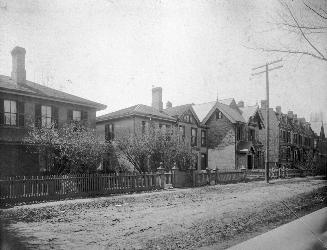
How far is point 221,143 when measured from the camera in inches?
1484

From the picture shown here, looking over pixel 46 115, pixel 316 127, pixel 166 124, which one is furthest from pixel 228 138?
pixel 316 127

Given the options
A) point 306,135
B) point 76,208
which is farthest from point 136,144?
point 306,135

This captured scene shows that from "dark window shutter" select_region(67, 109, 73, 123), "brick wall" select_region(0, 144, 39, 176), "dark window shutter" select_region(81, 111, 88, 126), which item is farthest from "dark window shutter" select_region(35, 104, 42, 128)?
"dark window shutter" select_region(81, 111, 88, 126)

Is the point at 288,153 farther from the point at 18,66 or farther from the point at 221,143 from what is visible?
the point at 18,66

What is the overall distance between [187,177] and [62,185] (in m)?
10.2

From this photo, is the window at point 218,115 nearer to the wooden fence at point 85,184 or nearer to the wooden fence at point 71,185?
the wooden fence at point 85,184

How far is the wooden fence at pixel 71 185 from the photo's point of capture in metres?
12.5

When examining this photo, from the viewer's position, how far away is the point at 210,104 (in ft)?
136

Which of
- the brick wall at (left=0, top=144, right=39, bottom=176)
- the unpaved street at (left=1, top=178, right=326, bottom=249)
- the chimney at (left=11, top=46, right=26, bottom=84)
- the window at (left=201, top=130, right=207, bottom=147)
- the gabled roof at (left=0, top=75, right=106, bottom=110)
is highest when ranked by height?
the chimney at (left=11, top=46, right=26, bottom=84)

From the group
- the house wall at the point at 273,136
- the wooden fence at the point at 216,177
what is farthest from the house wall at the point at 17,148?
the house wall at the point at 273,136

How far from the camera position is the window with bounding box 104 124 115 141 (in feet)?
95.5

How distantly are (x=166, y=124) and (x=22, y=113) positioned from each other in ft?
48.7

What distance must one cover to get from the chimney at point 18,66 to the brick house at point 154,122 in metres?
9.45

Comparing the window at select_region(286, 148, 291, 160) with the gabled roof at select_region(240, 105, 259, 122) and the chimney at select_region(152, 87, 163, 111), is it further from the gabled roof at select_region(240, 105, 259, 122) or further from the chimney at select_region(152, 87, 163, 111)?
the chimney at select_region(152, 87, 163, 111)
